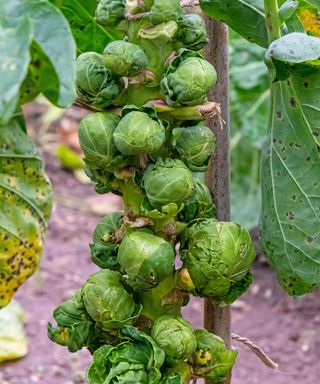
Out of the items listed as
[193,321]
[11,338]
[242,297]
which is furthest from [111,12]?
[242,297]

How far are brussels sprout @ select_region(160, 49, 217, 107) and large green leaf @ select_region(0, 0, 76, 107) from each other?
0.72 ft

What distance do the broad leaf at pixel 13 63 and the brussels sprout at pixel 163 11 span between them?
11.1 inches

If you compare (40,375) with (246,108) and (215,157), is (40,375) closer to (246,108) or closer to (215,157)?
(246,108)

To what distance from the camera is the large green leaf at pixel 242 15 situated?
1167 mm

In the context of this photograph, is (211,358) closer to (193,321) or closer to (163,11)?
(163,11)

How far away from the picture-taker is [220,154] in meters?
1.27

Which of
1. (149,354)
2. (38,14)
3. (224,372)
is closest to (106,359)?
(149,354)

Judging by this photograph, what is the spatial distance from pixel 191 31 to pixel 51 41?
0.31 m

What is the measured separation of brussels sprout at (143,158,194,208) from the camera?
1.05m

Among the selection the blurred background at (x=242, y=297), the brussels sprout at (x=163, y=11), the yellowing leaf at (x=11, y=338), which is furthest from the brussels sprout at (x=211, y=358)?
the yellowing leaf at (x=11, y=338)

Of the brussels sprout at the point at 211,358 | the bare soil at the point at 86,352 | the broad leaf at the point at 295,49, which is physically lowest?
the bare soil at the point at 86,352

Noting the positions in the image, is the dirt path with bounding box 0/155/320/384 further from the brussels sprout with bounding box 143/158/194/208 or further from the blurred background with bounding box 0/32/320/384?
the brussels sprout with bounding box 143/158/194/208

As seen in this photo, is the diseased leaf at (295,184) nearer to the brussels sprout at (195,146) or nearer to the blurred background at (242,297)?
the brussels sprout at (195,146)

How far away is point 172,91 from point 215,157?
233 mm
